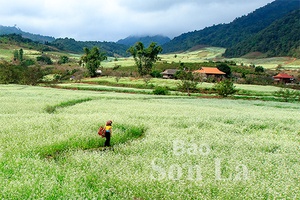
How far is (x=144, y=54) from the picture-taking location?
4235 inches

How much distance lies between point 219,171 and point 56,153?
669cm

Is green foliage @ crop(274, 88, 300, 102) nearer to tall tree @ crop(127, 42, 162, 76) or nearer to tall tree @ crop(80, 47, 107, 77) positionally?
tall tree @ crop(127, 42, 162, 76)

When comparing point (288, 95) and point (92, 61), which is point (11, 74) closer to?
point (92, 61)

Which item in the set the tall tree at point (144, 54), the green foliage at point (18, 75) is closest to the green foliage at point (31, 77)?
the green foliage at point (18, 75)

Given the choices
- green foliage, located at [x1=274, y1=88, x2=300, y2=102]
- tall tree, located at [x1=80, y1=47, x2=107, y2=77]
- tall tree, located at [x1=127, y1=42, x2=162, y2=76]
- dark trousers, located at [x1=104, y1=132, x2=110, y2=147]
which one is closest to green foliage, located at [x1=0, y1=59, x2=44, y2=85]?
tall tree, located at [x1=80, y1=47, x2=107, y2=77]

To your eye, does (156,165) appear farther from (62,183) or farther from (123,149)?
(62,183)

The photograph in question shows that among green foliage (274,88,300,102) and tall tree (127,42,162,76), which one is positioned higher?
tall tree (127,42,162,76)

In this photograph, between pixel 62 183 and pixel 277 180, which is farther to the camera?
pixel 277 180

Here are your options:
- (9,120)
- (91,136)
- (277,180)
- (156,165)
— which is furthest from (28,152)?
(277,180)

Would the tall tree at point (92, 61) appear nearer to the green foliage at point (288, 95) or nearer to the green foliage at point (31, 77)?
the green foliage at point (31, 77)

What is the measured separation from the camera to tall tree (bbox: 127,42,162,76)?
106625mm

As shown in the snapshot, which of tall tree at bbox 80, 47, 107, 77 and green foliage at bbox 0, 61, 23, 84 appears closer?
green foliage at bbox 0, 61, 23, 84

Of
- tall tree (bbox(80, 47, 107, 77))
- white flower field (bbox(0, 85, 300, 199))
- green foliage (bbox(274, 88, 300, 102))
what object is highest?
tall tree (bbox(80, 47, 107, 77))

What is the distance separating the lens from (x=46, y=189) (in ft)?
23.1
